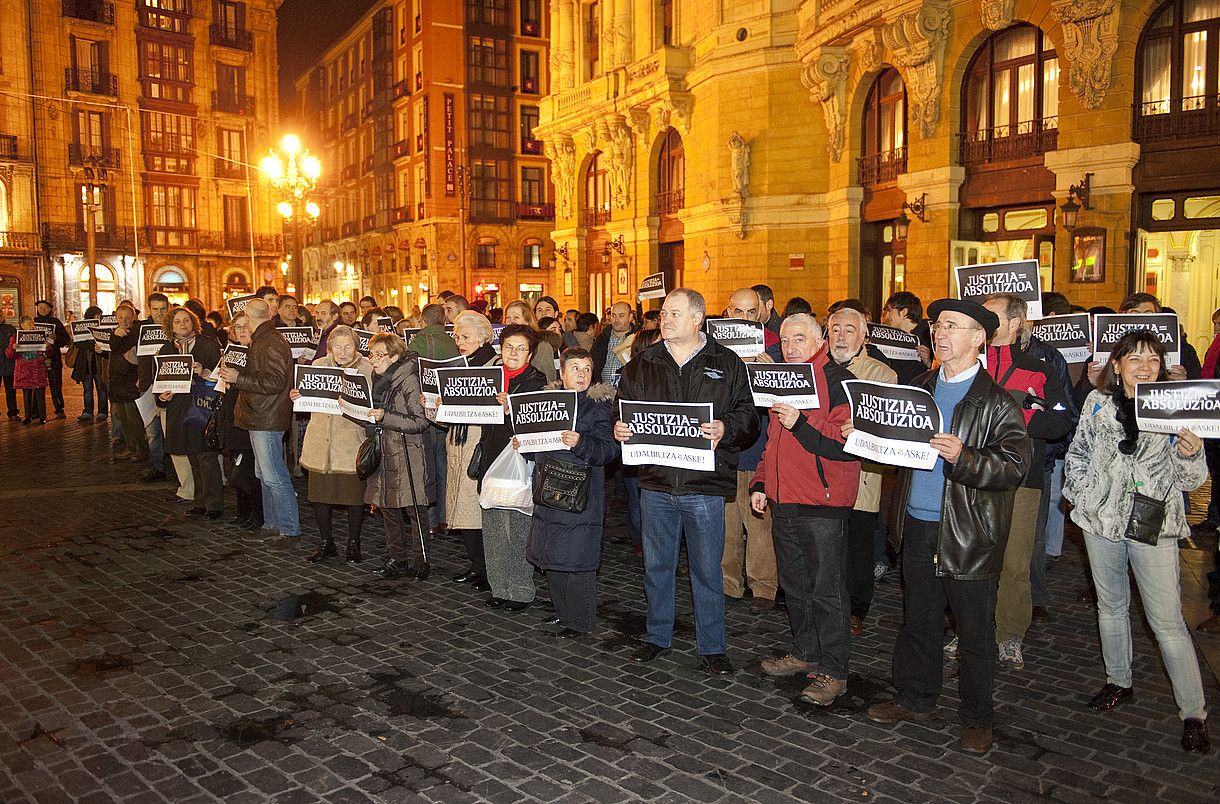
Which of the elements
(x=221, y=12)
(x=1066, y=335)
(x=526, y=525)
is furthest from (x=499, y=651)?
(x=221, y=12)

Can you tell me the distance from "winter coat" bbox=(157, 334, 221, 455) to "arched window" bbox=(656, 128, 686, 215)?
21991 millimetres

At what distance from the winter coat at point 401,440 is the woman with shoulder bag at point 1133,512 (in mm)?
5529

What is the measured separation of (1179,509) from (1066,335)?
404cm

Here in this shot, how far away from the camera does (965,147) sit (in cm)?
2056

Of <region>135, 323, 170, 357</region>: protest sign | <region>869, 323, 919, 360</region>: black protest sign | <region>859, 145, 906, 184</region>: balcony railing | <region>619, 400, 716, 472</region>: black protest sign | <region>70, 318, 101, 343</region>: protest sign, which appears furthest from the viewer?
<region>859, 145, 906, 184</region>: balcony railing

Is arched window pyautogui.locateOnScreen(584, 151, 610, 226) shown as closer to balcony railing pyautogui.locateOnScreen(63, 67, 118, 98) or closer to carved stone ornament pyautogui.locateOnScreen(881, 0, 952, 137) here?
carved stone ornament pyautogui.locateOnScreen(881, 0, 952, 137)

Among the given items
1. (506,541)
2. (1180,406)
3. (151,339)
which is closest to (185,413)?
(151,339)

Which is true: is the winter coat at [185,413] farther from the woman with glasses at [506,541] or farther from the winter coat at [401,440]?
the woman with glasses at [506,541]

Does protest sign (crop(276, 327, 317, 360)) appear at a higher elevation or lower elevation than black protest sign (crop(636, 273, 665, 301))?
lower

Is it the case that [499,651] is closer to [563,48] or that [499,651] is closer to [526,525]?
[526,525]

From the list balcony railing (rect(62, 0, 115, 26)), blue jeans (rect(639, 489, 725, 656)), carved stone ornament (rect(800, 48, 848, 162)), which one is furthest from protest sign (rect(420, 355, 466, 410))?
balcony railing (rect(62, 0, 115, 26))

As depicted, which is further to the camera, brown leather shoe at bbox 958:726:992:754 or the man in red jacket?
the man in red jacket

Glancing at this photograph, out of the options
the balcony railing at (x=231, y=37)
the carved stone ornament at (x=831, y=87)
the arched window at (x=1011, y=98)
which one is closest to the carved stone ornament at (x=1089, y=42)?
the arched window at (x=1011, y=98)

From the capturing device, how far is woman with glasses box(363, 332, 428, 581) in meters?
8.54
